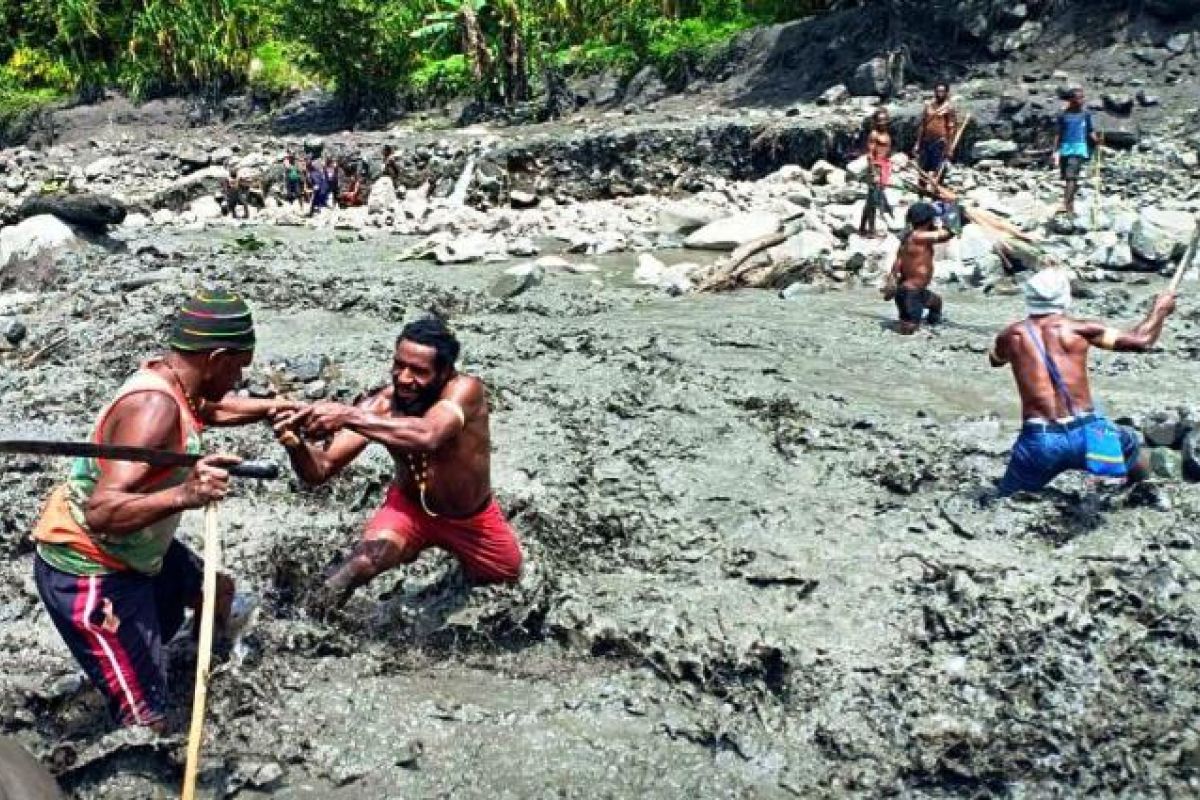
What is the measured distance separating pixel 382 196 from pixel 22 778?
1607cm

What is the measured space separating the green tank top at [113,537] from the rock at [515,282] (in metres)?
7.49

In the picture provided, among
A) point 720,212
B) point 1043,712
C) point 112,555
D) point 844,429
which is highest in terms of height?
point 112,555

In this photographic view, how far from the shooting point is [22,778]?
122 inches

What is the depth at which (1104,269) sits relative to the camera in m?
10.7

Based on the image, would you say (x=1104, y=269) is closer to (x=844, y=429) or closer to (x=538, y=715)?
(x=844, y=429)

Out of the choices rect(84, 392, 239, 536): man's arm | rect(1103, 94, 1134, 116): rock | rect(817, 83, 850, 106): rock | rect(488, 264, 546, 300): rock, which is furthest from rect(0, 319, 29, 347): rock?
rect(1103, 94, 1134, 116): rock

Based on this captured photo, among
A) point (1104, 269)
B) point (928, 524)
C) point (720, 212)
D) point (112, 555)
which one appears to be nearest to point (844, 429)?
point (928, 524)

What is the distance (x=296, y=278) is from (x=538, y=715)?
8.83 meters

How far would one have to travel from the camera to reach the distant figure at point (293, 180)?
19453mm

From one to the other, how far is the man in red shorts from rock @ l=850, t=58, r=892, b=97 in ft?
54.5

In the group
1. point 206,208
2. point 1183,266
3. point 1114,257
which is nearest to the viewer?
point 1183,266

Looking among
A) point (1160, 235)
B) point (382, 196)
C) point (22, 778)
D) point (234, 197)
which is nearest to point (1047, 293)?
point (22, 778)

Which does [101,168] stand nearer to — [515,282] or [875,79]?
[515,282]

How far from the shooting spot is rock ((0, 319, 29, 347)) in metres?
9.59
